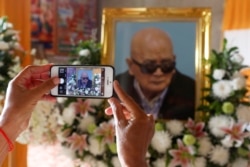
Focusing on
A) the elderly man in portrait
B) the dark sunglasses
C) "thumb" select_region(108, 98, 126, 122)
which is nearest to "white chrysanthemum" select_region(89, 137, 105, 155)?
the elderly man in portrait

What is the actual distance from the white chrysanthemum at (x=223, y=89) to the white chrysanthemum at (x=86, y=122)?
46cm

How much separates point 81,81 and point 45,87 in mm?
107

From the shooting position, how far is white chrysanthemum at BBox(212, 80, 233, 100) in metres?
1.30

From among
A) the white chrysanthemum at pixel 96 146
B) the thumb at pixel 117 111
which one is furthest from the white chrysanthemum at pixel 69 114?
the thumb at pixel 117 111

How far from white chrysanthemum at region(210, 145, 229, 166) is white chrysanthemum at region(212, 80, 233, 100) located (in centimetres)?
17

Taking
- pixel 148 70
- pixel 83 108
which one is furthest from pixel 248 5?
pixel 83 108

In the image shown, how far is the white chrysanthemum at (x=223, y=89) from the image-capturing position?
130 centimetres

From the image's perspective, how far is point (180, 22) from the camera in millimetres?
1404

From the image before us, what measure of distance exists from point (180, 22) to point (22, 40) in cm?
68

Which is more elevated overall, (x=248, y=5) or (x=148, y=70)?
(x=248, y=5)

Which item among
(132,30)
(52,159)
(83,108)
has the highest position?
(132,30)

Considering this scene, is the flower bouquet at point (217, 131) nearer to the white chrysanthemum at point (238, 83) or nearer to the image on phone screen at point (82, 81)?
the white chrysanthemum at point (238, 83)

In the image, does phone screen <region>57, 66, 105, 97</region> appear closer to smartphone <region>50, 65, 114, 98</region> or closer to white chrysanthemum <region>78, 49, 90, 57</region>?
smartphone <region>50, 65, 114, 98</region>

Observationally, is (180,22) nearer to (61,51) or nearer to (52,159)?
(52,159)
